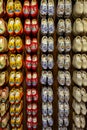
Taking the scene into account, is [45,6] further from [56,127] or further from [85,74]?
[56,127]

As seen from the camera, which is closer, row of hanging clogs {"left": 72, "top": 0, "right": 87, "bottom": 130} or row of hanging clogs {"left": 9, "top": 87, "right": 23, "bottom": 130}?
row of hanging clogs {"left": 72, "top": 0, "right": 87, "bottom": 130}

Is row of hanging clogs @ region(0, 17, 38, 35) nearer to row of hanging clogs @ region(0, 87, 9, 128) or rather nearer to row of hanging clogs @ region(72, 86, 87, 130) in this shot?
row of hanging clogs @ region(0, 87, 9, 128)

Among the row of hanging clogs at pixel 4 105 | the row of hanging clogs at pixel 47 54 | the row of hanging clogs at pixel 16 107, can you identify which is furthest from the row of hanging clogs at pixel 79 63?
the row of hanging clogs at pixel 4 105

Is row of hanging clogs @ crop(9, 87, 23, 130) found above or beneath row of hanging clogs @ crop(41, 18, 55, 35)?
beneath

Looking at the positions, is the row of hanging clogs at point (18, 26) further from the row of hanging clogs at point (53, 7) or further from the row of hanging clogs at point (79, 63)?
the row of hanging clogs at point (79, 63)

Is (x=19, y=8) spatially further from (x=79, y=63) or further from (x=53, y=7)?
(x=79, y=63)

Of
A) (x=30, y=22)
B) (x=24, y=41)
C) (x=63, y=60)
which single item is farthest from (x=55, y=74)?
(x=30, y=22)

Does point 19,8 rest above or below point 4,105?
above

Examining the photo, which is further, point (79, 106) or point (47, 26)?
point (79, 106)

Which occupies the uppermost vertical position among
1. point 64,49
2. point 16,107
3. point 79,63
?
point 64,49

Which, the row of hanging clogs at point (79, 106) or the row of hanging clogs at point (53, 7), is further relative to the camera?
the row of hanging clogs at point (79, 106)

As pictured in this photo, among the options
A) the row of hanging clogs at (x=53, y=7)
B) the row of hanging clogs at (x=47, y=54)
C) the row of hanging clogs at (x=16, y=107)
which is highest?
the row of hanging clogs at (x=53, y=7)

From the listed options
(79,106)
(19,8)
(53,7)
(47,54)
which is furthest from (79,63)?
(19,8)

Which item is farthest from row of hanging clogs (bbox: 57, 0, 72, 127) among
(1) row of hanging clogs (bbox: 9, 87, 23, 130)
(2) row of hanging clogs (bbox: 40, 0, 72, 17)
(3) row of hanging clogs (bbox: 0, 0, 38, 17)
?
(1) row of hanging clogs (bbox: 9, 87, 23, 130)
